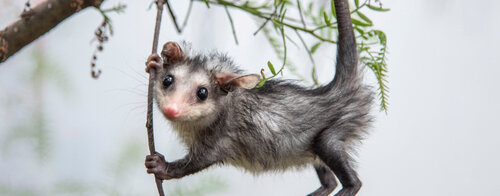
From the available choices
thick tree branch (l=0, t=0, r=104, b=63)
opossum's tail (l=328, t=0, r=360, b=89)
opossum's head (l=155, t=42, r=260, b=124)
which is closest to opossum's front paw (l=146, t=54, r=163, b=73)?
opossum's head (l=155, t=42, r=260, b=124)

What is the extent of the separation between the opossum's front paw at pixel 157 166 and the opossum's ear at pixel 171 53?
259mm

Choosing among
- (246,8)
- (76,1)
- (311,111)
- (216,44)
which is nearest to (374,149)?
(216,44)

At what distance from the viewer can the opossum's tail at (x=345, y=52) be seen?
129 cm

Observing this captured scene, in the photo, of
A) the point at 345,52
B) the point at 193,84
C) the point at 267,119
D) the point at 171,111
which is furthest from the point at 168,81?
the point at 345,52

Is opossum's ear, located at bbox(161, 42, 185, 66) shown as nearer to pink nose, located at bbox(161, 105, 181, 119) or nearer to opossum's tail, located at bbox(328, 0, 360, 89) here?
pink nose, located at bbox(161, 105, 181, 119)

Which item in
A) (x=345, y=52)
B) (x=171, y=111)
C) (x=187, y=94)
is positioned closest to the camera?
(x=171, y=111)

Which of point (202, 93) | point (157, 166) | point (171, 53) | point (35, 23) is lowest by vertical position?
point (157, 166)

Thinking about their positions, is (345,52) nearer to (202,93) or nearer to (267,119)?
(267,119)

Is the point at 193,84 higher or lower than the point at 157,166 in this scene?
higher

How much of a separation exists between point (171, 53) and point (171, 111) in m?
0.26

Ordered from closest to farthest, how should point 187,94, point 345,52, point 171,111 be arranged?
point 171,111 < point 187,94 < point 345,52

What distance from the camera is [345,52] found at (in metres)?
1.45

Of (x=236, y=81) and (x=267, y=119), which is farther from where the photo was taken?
(x=267, y=119)

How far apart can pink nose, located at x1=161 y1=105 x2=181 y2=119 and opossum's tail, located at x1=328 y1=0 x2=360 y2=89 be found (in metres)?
0.44
